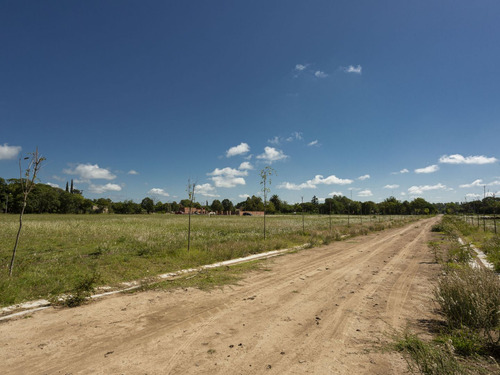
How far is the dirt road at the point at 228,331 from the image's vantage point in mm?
3982

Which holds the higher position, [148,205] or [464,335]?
[148,205]

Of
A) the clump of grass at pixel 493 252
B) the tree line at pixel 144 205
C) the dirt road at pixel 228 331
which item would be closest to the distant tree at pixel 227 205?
the tree line at pixel 144 205

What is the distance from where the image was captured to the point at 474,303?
4.97m

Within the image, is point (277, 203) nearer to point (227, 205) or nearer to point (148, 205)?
point (227, 205)

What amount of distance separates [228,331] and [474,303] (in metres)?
5.27

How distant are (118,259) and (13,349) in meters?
7.53

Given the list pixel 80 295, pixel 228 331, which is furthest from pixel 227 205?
pixel 228 331

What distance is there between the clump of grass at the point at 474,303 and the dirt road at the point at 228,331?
80 cm

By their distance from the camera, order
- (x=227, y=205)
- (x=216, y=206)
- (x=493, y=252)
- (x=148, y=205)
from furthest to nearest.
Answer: (x=227, y=205), (x=216, y=206), (x=148, y=205), (x=493, y=252)

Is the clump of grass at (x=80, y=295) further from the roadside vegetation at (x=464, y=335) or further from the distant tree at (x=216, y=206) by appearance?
the distant tree at (x=216, y=206)

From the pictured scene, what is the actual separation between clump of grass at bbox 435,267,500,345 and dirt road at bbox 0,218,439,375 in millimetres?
798

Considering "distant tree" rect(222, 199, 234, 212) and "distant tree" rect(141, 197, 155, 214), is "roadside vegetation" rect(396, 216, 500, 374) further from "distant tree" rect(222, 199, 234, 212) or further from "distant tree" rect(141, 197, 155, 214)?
"distant tree" rect(141, 197, 155, 214)

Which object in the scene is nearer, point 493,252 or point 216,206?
point 493,252

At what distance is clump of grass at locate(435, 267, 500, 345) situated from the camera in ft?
16.0
